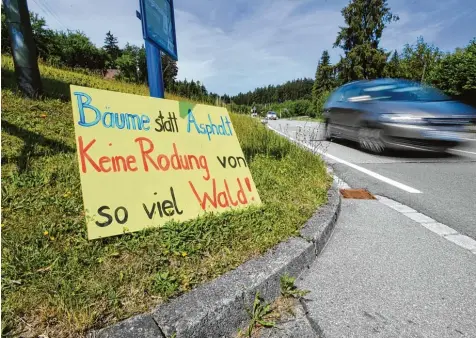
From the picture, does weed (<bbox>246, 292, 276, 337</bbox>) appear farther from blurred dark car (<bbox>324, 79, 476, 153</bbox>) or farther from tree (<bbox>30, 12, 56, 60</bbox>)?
tree (<bbox>30, 12, 56, 60</bbox>)

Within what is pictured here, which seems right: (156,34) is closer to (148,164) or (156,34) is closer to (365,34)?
(148,164)

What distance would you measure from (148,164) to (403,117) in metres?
5.45

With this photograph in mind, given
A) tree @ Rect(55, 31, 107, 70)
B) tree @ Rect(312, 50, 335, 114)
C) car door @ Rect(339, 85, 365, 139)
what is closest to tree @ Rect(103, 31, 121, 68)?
tree @ Rect(55, 31, 107, 70)

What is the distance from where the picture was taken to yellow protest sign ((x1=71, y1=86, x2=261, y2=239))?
1.92 meters

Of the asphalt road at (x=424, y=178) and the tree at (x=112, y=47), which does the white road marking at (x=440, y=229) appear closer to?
the asphalt road at (x=424, y=178)

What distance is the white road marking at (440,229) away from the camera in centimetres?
244

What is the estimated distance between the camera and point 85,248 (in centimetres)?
181

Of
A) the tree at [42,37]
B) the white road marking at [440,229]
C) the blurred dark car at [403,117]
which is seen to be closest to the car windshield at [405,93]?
the blurred dark car at [403,117]

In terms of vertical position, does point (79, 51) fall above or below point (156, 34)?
above

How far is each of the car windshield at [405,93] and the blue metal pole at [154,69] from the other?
5481 mm

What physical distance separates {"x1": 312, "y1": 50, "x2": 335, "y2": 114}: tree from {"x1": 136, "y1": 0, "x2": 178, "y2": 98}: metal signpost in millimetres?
33119

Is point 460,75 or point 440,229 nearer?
point 440,229

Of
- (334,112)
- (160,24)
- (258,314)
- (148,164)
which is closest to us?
(258,314)

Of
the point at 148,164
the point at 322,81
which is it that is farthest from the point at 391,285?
A: the point at 322,81
